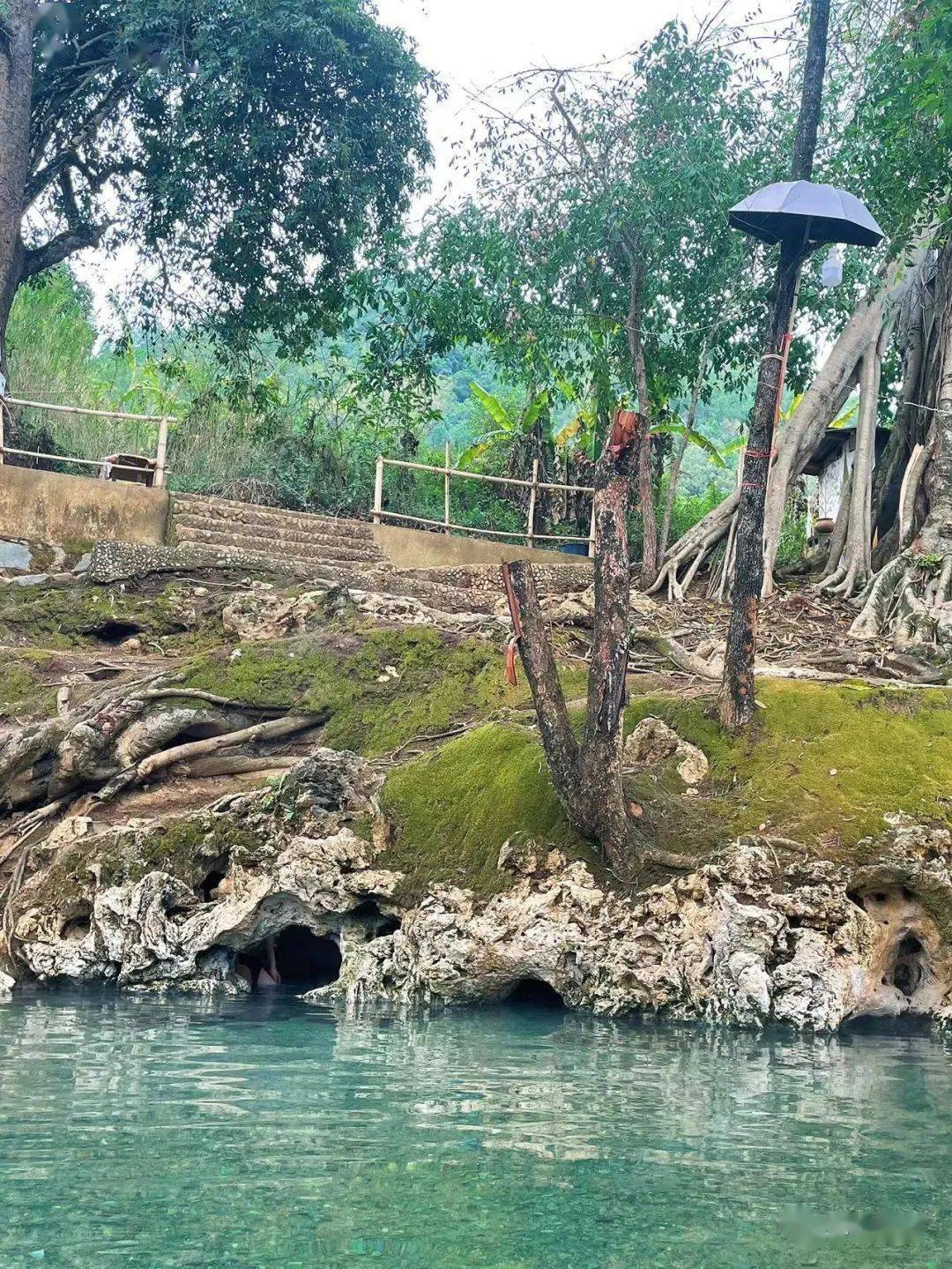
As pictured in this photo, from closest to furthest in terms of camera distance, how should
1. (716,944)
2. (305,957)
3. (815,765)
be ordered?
(716,944), (815,765), (305,957)

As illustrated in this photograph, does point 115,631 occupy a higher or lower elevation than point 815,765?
higher

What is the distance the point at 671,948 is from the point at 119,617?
22.5 feet

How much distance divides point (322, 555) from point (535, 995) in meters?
7.97

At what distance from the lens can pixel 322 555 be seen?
14.8 meters

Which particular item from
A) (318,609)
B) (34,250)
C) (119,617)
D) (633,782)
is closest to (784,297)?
(633,782)

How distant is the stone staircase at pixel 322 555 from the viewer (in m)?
13.2

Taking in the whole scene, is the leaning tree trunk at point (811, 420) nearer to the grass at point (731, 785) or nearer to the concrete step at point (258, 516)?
the concrete step at point (258, 516)

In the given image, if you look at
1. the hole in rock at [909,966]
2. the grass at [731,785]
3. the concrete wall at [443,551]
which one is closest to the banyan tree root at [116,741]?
the grass at [731,785]

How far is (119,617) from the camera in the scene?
11953mm

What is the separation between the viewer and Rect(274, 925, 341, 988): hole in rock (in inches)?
333

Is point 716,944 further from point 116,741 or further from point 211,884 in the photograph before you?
point 116,741

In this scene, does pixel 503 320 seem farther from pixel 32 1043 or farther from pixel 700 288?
pixel 32 1043

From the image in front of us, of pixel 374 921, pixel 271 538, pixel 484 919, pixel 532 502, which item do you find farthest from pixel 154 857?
pixel 532 502

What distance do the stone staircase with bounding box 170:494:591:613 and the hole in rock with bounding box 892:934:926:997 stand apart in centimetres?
638
